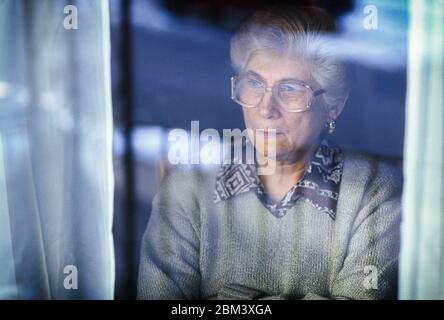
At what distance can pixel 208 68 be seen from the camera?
5.85ft

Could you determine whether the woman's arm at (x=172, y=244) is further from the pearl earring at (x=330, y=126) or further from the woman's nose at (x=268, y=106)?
Result: the pearl earring at (x=330, y=126)

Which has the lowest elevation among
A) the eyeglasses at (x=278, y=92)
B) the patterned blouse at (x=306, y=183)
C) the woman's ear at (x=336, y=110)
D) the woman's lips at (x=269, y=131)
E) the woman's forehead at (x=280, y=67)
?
the patterned blouse at (x=306, y=183)

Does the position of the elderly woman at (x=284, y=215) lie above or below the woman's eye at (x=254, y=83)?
below

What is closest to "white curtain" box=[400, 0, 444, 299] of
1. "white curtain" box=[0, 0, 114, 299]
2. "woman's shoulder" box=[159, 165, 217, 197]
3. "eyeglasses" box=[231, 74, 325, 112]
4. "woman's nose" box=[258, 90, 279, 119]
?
"eyeglasses" box=[231, 74, 325, 112]

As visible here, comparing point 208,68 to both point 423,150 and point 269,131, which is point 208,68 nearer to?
point 269,131

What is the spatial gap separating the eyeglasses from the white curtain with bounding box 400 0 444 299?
1.13 ft

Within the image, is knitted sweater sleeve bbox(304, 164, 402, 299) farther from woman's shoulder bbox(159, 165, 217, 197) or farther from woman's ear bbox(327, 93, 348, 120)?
woman's shoulder bbox(159, 165, 217, 197)

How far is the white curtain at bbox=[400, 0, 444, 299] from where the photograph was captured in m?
1.78

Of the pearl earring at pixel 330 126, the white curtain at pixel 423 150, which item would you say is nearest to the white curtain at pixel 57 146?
the pearl earring at pixel 330 126

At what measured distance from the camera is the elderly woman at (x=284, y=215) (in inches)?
69.6

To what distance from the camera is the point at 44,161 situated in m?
1.82

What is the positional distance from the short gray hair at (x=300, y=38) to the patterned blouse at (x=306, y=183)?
0.19 meters
